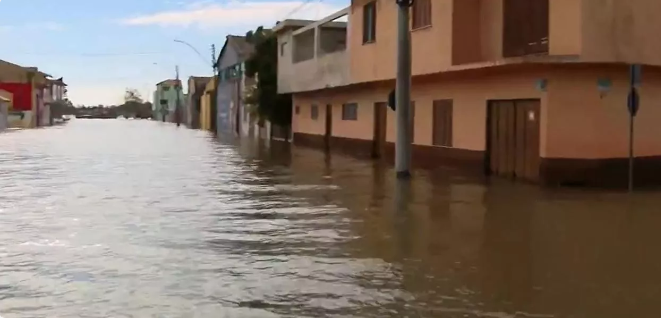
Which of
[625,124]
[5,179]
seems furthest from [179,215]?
[625,124]

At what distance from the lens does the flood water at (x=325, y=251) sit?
Result: 741cm

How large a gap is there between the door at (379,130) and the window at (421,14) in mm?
5945

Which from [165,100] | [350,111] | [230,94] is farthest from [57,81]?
[350,111]

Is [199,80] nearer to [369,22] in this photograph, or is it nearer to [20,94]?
[20,94]

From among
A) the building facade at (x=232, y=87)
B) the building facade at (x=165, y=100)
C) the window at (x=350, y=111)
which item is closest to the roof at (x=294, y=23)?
the window at (x=350, y=111)

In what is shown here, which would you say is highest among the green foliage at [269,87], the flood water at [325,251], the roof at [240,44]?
the roof at [240,44]

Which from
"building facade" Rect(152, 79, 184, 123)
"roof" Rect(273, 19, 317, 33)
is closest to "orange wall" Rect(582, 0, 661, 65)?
"roof" Rect(273, 19, 317, 33)

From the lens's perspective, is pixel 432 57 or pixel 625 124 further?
pixel 432 57

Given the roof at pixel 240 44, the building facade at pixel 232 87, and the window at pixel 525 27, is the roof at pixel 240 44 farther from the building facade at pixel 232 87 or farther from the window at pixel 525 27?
the window at pixel 525 27

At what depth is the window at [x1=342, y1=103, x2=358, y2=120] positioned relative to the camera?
33562mm

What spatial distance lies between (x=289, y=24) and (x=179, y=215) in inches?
1197

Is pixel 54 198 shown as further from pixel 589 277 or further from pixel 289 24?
pixel 289 24

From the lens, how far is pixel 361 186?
728 inches

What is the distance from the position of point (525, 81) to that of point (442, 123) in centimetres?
506
